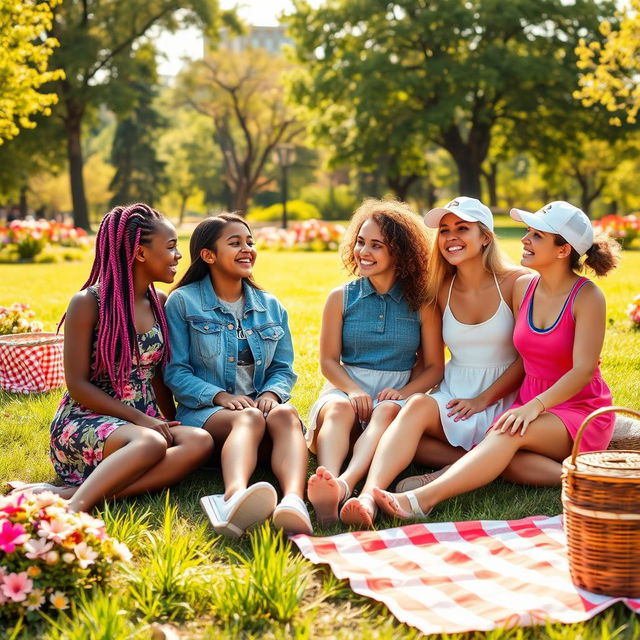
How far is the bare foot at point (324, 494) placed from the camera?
3.42 m

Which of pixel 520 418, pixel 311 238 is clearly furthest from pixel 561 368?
pixel 311 238

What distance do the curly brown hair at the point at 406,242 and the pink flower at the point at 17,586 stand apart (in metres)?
2.48

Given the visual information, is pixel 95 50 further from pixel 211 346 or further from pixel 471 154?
pixel 211 346

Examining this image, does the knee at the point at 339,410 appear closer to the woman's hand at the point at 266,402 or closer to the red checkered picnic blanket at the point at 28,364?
the woman's hand at the point at 266,402

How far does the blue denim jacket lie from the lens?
176 inches

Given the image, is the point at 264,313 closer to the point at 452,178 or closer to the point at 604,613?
the point at 604,613

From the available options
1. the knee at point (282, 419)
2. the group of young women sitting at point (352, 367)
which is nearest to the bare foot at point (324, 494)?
the group of young women sitting at point (352, 367)

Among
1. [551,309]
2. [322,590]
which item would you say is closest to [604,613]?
[322,590]

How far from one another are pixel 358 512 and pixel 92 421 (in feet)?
4.18

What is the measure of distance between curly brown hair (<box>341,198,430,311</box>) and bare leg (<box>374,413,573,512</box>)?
3.14 ft

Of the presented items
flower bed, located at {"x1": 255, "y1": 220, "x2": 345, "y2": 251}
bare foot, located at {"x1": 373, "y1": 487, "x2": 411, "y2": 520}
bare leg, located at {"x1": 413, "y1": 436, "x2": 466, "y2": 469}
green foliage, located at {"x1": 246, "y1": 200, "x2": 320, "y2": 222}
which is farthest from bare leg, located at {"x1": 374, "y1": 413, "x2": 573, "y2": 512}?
green foliage, located at {"x1": 246, "y1": 200, "x2": 320, "y2": 222}

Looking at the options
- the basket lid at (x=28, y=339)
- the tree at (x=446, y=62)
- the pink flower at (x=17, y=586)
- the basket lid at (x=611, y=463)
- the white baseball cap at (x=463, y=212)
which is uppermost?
the tree at (x=446, y=62)

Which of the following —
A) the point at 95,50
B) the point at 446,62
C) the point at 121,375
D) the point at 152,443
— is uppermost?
the point at 95,50

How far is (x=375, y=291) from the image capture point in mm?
4516
